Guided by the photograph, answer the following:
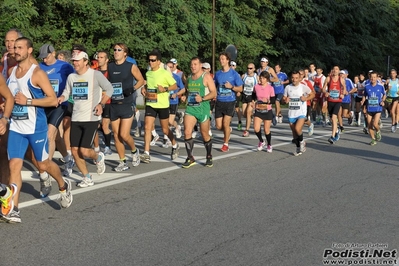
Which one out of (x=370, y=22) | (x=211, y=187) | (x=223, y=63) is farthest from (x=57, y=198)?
(x=370, y=22)

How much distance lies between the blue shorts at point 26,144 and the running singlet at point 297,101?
7.67m

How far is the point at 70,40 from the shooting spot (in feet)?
116

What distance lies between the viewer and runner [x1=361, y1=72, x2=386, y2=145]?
672 inches

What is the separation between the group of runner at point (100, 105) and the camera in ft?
25.5

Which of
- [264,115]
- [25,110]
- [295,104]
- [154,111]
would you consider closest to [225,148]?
[264,115]

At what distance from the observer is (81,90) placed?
385 inches

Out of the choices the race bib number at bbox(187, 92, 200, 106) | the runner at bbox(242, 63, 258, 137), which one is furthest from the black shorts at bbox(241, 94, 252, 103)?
the race bib number at bbox(187, 92, 200, 106)

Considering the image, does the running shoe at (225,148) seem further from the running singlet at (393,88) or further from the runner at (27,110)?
the running singlet at (393,88)

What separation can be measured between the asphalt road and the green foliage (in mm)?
21980

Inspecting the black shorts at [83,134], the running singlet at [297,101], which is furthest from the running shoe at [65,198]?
the running singlet at [297,101]

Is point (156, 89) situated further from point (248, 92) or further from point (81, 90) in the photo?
point (248, 92)

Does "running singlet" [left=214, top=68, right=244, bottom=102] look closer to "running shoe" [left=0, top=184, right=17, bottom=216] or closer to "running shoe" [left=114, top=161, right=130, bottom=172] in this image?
"running shoe" [left=114, top=161, right=130, bottom=172]

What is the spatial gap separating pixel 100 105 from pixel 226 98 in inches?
222

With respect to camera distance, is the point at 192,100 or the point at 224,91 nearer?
the point at 192,100
